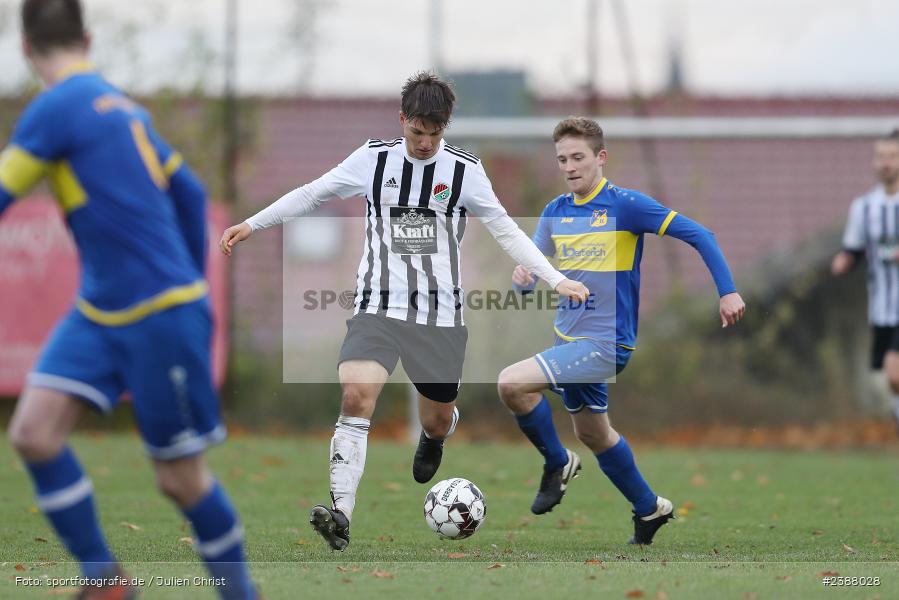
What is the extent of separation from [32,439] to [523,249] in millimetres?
2793

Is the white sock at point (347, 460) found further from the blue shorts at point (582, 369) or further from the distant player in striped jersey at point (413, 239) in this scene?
the blue shorts at point (582, 369)

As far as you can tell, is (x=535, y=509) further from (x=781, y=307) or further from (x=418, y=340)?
(x=781, y=307)

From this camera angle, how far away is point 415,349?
604 cm

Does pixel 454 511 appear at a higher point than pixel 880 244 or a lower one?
lower

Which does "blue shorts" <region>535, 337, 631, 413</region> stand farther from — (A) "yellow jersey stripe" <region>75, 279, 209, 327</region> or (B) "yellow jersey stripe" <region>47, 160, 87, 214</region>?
(B) "yellow jersey stripe" <region>47, 160, 87, 214</region>

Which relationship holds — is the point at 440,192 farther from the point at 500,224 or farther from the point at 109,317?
the point at 109,317

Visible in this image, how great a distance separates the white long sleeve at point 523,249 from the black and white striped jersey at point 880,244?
4858 mm

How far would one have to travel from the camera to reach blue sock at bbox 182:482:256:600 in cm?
379

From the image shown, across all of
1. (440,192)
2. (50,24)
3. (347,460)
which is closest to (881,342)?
(440,192)

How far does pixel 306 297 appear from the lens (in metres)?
12.9

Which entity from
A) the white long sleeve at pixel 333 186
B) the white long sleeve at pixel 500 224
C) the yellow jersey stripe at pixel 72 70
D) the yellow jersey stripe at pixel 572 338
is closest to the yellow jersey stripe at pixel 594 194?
the white long sleeve at pixel 500 224

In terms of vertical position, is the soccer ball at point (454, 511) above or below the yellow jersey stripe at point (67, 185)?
below

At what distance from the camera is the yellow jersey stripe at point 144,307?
3727mm

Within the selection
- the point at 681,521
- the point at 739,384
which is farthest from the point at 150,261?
the point at 739,384
